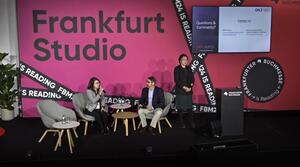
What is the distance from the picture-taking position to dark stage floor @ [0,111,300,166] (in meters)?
6.01

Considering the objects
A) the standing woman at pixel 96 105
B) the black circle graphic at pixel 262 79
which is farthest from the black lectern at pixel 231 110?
the standing woman at pixel 96 105

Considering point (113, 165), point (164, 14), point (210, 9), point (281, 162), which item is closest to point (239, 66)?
point (210, 9)

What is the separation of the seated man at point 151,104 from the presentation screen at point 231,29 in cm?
153

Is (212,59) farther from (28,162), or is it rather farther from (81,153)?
(28,162)

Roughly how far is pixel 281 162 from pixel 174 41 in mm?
3742

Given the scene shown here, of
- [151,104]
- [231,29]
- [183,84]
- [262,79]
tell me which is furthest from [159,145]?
[262,79]

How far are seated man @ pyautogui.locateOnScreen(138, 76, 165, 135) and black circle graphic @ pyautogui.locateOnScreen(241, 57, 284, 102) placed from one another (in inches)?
92.7

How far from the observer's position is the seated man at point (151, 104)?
7900 mm

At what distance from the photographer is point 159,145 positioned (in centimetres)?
718

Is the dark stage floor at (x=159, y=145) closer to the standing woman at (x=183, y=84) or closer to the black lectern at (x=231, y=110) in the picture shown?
the black lectern at (x=231, y=110)

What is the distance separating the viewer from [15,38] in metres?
8.91

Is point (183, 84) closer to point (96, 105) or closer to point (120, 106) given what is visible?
point (120, 106)

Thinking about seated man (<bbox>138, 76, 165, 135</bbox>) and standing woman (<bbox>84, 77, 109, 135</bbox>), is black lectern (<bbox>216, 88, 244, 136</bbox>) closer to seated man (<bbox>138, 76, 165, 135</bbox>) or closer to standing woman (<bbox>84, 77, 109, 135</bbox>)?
seated man (<bbox>138, 76, 165, 135</bbox>)

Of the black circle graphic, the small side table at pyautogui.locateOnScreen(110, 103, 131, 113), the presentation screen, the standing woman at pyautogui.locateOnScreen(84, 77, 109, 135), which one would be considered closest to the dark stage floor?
the standing woman at pyautogui.locateOnScreen(84, 77, 109, 135)
